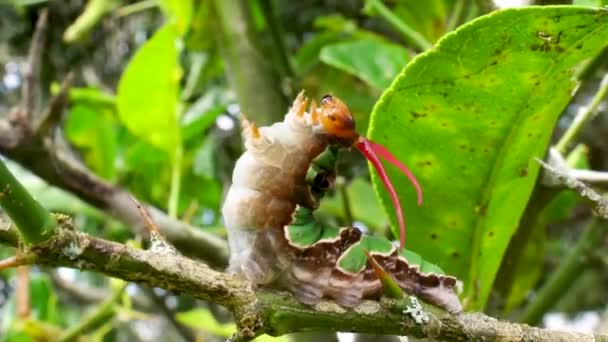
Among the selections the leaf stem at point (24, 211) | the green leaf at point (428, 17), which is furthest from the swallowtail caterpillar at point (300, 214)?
the green leaf at point (428, 17)

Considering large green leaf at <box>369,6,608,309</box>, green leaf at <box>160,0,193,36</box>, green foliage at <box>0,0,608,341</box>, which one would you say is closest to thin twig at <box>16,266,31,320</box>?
green foliage at <box>0,0,608,341</box>

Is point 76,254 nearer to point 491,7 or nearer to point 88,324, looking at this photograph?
point 491,7

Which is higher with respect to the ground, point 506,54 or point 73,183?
point 506,54

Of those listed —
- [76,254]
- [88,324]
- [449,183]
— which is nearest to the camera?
[76,254]

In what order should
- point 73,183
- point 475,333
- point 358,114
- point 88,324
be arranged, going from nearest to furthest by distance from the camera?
point 475,333, point 73,183, point 88,324, point 358,114

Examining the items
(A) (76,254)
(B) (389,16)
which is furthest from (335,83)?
(A) (76,254)

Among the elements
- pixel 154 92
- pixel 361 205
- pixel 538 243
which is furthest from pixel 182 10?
pixel 538 243

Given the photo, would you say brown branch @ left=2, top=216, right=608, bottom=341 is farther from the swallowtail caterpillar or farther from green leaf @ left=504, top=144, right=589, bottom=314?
green leaf @ left=504, top=144, right=589, bottom=314

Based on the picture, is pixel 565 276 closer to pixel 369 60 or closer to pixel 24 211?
pixel 369 60
